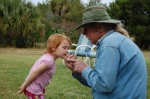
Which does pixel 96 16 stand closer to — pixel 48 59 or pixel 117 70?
pixel 117 70

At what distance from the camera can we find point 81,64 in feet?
8.79

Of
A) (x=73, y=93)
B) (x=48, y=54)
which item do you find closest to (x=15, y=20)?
(x=73, y=93)

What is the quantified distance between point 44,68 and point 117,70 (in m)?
1.24

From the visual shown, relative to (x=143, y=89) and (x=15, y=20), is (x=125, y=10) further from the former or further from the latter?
(x=143, y=89)

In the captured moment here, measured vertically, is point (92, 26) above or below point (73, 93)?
above

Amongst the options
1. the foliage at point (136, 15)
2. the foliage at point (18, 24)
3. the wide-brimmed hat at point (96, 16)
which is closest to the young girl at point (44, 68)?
the wide-brimmed hat at point (96, 16)

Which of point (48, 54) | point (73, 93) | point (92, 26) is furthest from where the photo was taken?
point (73, 93)

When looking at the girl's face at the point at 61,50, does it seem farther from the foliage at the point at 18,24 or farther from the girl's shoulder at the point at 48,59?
the foliage at the point at 18,24

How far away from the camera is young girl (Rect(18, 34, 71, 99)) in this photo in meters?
3.57

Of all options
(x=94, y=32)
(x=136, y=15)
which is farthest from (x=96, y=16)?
(x=136, y=15)

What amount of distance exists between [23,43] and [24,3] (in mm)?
3317

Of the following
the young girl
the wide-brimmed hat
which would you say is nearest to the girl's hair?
the young girl

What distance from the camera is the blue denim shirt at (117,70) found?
2.43m

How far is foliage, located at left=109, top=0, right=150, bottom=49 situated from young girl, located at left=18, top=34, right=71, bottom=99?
87.1 ft
